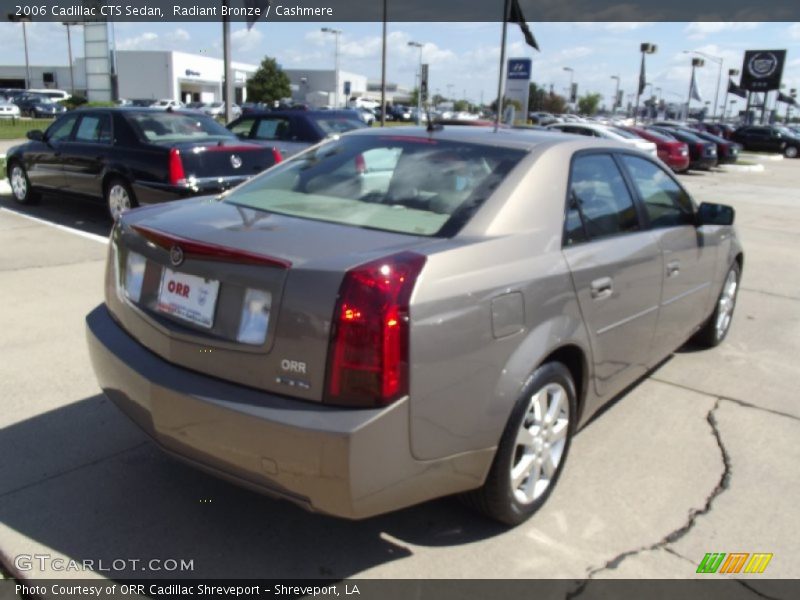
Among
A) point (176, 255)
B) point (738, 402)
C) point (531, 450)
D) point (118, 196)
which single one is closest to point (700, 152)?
point (118, 196)

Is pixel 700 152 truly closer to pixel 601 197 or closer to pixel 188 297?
pixel 601 197

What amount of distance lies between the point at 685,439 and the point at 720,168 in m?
26.2

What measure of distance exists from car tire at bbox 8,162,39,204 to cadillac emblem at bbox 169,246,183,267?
8811mm

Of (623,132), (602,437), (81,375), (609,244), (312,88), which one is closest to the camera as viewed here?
(609,244)

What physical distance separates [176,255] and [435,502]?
156 cm

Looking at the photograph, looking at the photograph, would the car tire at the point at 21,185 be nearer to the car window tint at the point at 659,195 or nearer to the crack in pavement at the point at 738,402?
the car window tint at the point at 659,195

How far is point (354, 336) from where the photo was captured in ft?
7.27

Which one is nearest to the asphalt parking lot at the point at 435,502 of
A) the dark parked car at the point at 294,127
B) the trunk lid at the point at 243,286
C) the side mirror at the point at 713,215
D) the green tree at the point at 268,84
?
the trunk lid at the point at 243,286

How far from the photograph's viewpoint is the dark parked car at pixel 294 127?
11.0 meters

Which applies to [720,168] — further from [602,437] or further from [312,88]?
[312,88]

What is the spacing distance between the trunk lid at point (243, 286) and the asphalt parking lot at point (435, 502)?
78 cm

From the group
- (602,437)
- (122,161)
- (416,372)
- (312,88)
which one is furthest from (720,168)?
(312,88)

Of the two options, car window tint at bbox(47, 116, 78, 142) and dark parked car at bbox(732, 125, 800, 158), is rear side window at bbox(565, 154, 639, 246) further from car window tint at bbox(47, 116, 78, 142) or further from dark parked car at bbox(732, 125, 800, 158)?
dark parked car at bbox(732, 125, 800, 158)

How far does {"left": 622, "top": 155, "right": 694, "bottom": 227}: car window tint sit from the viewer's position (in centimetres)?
384
